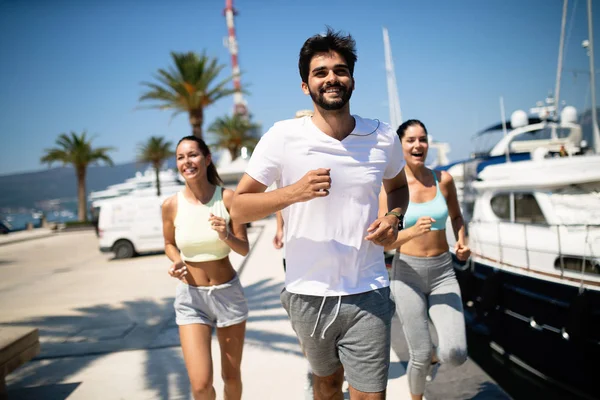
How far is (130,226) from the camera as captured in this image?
16.0 m

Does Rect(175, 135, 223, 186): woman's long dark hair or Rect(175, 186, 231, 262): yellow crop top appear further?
Rect(175, 135, 223, 186): woman's long dark hair

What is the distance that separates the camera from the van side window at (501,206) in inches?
291

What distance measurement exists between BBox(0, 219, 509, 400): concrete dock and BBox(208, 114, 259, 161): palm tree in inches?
1342

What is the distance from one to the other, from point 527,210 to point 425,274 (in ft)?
15.1

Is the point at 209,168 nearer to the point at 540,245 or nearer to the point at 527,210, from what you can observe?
the point at 540,245

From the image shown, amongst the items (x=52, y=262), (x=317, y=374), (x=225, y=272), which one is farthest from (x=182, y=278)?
(x=52, y=262)

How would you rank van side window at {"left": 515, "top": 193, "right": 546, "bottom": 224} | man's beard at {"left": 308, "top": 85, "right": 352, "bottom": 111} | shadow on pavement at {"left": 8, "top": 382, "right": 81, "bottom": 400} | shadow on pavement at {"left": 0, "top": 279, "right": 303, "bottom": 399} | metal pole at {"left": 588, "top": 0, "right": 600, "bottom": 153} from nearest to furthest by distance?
man's beard at {"left": 308, "top": 85, "right": 352, "bottom": 111} → shadow on pavement at {"left": 8, "top": 382, "right": 81, "bottom": 400} → shadow on pavement at {"left": 0, "top": 279, "right": 303, "bottom": 399} → van side window at {"left": 515, "top": 193, "right": 546, "bottom": 224} → metal pole at {"left": 588, "top": 0, "right": 600, "bottom": 153}

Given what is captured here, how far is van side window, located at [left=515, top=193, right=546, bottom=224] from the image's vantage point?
6824 millimetres

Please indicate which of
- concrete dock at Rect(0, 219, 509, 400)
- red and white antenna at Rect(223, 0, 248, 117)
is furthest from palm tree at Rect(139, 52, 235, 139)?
red and white antenna at Rect(223, 0, 248, 117)

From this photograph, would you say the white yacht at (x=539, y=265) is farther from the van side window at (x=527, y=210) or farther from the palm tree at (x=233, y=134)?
the palm tree at (x=233, y=134)

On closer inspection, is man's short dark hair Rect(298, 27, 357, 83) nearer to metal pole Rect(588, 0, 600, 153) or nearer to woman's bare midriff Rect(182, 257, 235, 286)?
woman's bare midriff Rect(182, 257, 235, 286)

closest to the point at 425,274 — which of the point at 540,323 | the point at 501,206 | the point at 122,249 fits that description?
the point at 540,323

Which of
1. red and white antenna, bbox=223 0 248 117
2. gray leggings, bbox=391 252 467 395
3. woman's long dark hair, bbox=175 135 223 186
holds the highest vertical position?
red and white antenna, bbox=223 0 248 117

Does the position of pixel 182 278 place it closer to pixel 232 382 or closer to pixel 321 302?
pixel 232 382
